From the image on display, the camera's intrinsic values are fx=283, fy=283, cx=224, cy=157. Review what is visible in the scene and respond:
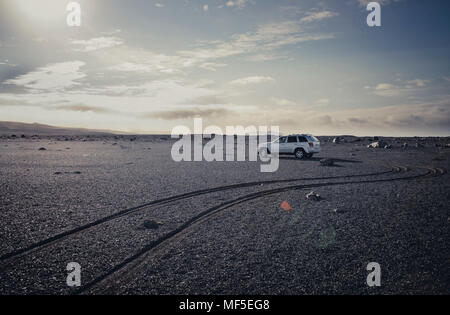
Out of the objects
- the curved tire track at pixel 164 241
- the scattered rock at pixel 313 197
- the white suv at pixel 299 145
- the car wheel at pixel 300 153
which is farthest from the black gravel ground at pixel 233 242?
the car wheel at pixel 300 153

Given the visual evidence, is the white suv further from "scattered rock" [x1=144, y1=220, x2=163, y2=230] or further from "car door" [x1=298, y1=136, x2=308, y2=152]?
"scattered rock" [x1=144, y1=220, x2=163, y2=230]

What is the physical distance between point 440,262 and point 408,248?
0.63 m

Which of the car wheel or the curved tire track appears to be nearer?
the curved tire track

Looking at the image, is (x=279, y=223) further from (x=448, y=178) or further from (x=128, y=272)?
(x=448, y=178)

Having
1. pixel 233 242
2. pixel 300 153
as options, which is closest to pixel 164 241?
pixel 233 242

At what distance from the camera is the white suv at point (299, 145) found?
76.5 feet

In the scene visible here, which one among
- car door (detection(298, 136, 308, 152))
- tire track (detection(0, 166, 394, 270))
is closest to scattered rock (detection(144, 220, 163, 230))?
tire track (detection(0, 166, 394, 270))

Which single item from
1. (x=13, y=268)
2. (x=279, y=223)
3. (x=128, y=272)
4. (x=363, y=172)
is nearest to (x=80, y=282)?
(x=128, y=272)

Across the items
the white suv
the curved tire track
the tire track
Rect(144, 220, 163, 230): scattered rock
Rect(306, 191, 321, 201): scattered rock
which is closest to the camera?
the curved tire track

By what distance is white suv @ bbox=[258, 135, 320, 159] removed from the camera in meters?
23.3

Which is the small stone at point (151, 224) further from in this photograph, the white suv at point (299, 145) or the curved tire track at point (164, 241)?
the white suv at point (299, 145)

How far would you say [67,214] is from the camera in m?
7.83

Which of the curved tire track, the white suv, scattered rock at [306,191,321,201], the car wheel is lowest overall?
the curved tire track

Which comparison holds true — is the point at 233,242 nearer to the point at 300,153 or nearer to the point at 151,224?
the point at 151,224
